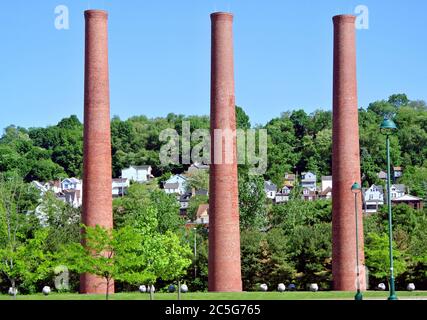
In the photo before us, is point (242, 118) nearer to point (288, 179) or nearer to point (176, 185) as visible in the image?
point (288, 179)

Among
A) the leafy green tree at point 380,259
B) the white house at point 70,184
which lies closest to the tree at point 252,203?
the leafy green tree at point 380,259

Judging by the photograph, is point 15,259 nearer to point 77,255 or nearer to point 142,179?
point 77,255

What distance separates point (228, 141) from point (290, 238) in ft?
51.5

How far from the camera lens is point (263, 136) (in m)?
124

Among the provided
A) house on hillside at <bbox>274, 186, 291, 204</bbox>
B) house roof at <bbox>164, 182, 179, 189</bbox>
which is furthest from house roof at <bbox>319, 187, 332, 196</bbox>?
house roof at <bbox>164, 182, 179, 189</bbox>

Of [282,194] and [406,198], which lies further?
[282,194]

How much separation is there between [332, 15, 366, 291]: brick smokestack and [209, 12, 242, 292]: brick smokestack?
5886 mm

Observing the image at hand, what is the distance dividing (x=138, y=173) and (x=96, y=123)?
97.1 metres

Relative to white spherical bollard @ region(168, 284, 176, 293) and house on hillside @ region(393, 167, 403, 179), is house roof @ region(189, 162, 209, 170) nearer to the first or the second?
house on hillside @ region(393, 167, 403, 179)

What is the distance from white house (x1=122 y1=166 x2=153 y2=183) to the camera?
497 feet

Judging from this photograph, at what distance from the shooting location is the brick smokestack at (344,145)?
56.2m

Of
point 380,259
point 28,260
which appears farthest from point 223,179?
point 28,260

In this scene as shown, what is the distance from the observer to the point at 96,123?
184ft
